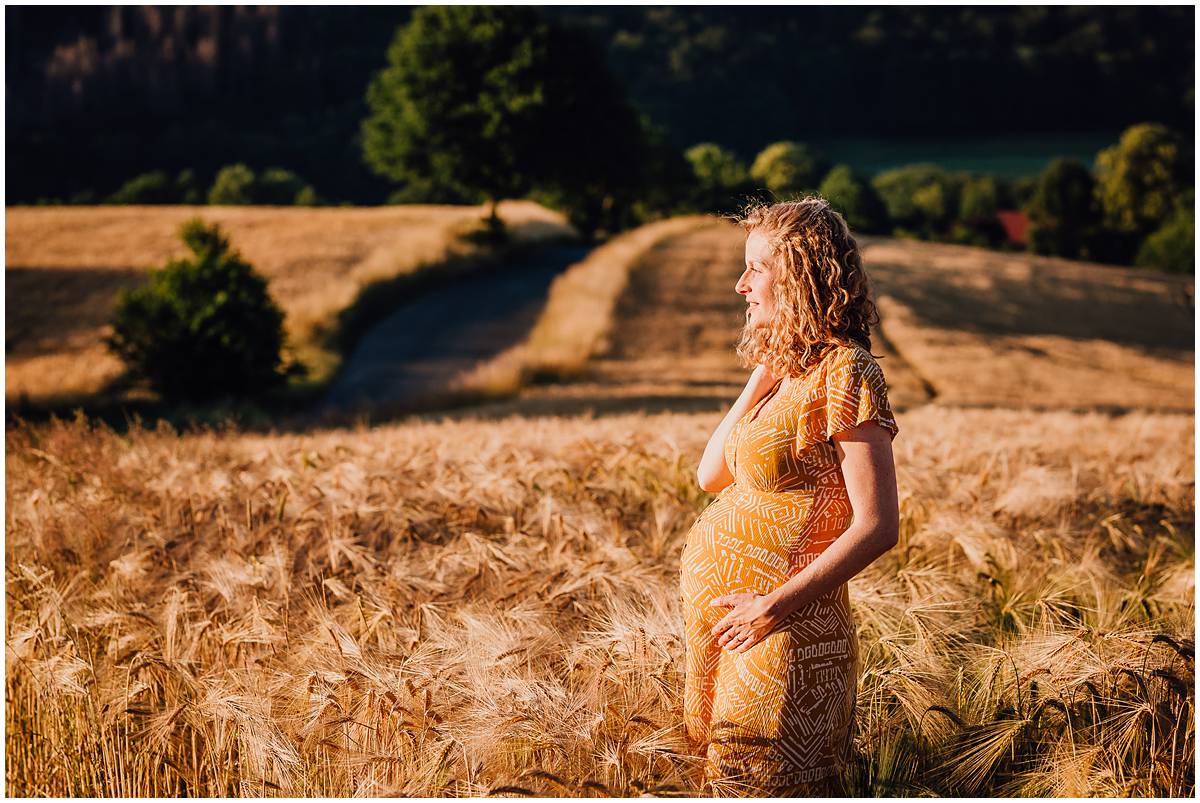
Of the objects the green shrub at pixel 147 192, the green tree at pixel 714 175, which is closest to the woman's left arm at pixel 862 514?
the green tree at pixel 714 175

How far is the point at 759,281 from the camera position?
8.04ft

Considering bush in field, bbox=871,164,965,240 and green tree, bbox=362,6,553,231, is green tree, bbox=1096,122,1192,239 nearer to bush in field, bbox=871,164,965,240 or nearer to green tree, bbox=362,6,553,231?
bush in field, bbox=871,164,965,240

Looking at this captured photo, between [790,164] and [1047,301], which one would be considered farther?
[790,164]

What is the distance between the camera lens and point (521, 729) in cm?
261

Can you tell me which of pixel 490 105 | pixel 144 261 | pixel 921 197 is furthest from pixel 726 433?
pixel 921 197

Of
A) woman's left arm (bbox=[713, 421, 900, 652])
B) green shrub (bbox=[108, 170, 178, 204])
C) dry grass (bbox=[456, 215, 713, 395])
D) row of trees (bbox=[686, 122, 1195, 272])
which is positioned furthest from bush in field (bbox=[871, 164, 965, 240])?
woman's left arm (bbox=[713, 421, 900, 652])

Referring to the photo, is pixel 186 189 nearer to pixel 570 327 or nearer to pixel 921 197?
pixel 570 327

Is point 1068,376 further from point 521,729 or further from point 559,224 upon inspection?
point 559,224

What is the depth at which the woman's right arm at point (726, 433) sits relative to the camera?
8.38ft

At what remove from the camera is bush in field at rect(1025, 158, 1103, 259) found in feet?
235

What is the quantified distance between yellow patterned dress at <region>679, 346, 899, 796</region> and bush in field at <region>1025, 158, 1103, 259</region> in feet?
265

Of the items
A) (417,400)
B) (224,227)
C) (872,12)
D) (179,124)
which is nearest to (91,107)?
(179,124)

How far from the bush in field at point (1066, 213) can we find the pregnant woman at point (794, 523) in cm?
8081

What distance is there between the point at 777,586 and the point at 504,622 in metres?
1.37
